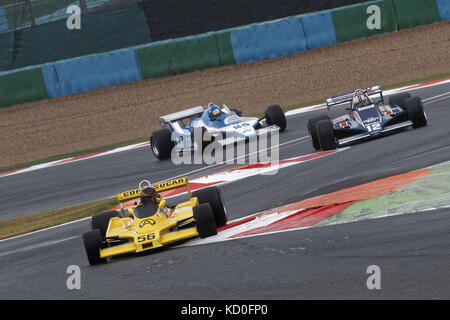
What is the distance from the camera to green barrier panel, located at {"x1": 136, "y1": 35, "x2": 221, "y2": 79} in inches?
1083

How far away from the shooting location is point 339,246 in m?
6.97

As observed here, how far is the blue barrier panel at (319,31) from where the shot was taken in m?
27.1

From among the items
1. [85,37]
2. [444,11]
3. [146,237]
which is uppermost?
[85,37]

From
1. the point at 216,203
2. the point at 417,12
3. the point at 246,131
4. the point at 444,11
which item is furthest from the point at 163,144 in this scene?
the point at 444,11

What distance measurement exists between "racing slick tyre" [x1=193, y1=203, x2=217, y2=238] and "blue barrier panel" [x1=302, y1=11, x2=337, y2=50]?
19259mm

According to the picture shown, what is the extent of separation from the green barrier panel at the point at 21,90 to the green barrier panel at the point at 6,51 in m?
4.01

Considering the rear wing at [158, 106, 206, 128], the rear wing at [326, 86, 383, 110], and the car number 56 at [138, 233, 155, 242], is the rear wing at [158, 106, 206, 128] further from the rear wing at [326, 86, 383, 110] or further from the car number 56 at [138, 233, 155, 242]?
the car number 56 at [138, 233, 155, 242]

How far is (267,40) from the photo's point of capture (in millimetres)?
27656

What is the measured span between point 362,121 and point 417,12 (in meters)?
15.4

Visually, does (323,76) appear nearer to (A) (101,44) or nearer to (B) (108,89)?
(B) (108,89)
